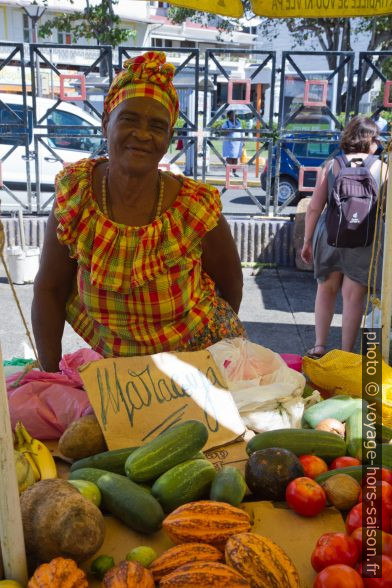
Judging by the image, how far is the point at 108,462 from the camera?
174 centimetres

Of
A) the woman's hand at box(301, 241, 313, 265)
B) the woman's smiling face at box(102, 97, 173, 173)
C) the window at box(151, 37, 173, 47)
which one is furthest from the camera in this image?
the window at box(151, 37, 173, 47)

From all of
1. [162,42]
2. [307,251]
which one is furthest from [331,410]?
[162,42]

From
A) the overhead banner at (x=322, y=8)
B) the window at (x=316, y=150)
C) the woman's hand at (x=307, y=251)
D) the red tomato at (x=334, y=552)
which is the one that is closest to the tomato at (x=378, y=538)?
the red tomato at (x=334, y=552)

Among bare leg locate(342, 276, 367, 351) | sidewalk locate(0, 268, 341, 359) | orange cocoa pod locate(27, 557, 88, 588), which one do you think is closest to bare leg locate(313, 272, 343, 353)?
bare leg locate(342, 276, 367, 351)

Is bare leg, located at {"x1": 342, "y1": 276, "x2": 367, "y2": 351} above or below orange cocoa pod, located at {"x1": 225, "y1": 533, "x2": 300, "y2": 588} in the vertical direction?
below

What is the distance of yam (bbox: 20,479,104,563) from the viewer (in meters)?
1.35

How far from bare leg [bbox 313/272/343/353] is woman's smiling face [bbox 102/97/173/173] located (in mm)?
2926

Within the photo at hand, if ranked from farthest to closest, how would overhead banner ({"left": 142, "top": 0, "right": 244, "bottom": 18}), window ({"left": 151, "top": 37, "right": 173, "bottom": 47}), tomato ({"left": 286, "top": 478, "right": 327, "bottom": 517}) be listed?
1. window ({"left": 151, "top": 37, "right": 173, "bottom": 47})
2. overhead banner ({"left": 142, "top": 0, "right": 244, "bottom": 18})
3. tomato ({"left": 286, "top": 478, "right": 327, "bottom": 517})

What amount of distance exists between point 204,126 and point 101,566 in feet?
24.1

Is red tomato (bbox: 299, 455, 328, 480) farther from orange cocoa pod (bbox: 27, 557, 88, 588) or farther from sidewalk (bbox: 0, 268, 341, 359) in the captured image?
sidewalk (bbox: 0, 268, 341, 359)

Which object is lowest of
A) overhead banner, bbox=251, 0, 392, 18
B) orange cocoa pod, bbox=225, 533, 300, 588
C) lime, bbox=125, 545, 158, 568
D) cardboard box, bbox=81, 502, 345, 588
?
cardboard box, bbox=81, 502, 345, 588

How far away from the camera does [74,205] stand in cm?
232

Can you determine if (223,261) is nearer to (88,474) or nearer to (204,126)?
(88,474)

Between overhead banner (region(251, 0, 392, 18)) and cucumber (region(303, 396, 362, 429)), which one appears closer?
cucumber (region(303, 396, 362, 429))
